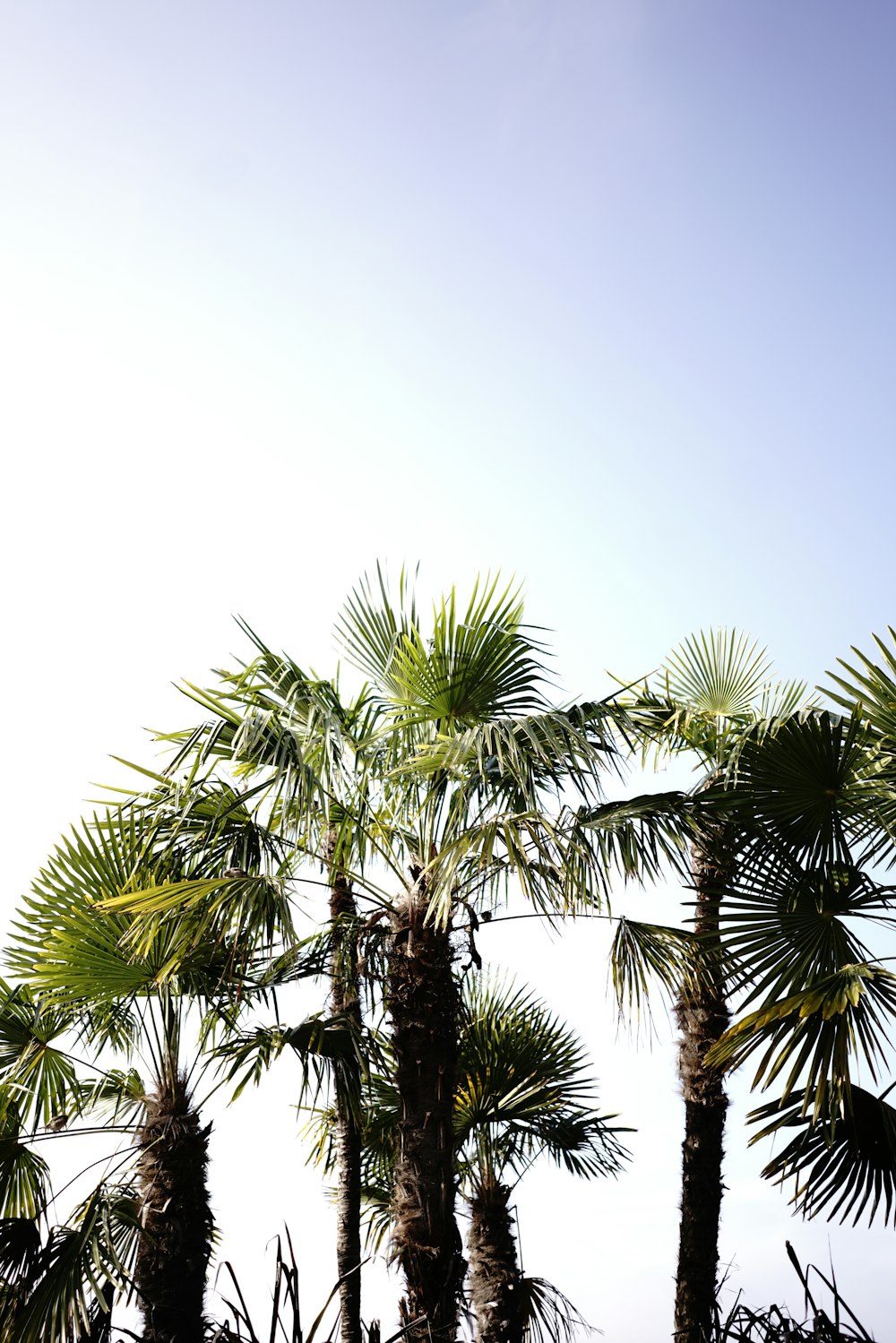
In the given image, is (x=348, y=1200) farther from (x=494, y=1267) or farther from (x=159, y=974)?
(x=159, y=974)

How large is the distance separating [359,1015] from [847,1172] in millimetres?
3576

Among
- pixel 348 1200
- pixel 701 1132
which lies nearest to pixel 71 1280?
pixel 348 1200

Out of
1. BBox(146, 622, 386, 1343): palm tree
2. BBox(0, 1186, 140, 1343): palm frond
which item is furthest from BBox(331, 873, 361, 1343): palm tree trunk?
BBox(0, 1186, 140, 1343): palm frond

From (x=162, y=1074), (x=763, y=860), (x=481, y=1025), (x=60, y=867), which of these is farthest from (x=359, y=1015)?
(x=763, y=860)

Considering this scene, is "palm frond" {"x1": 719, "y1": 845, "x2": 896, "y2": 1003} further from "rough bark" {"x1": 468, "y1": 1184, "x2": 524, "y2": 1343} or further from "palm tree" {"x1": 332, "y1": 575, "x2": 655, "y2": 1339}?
"rough bark" {"x1": 468, "y1": 1184, "x2": 524, "y2": 1343}

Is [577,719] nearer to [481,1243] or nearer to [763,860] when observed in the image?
[763,860]

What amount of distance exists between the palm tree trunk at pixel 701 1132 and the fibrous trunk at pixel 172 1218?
3.43m

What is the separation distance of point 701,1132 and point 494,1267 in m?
1.87

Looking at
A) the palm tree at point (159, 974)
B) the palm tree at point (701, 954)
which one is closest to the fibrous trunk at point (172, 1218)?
the palm tree at point (159, 974)

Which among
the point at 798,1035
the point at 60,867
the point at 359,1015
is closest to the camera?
the point at 798,1035

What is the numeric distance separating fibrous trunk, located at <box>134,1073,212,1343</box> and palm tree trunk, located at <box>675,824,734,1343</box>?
11.2ft

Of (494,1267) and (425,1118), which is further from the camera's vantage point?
(494,1267)

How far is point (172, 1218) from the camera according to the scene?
7016 mm

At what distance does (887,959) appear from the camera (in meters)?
6.73
